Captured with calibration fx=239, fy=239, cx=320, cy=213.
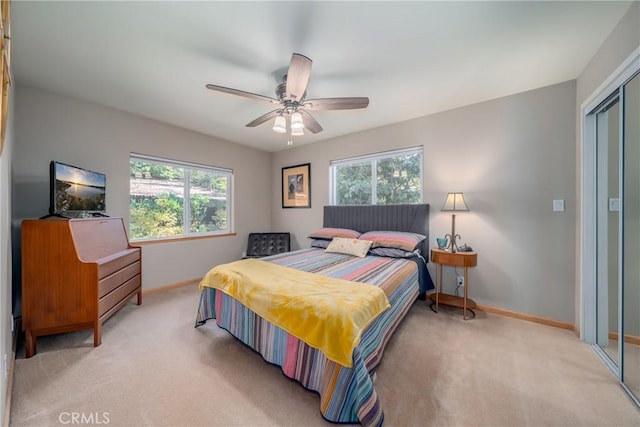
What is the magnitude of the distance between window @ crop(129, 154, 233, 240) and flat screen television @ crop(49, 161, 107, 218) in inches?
22.4

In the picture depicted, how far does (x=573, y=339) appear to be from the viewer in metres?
2.18

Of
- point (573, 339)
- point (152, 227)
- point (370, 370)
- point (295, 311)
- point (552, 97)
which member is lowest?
point (573, 339)

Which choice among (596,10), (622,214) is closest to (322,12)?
(596,10)

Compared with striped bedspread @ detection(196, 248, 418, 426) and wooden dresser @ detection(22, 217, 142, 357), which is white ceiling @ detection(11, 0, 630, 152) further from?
striped bedspread @ detection(196, 248, 418, 426)

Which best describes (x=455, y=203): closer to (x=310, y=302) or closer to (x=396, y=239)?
(x=396, y=239)

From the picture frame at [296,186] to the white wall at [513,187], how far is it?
1.90 metres

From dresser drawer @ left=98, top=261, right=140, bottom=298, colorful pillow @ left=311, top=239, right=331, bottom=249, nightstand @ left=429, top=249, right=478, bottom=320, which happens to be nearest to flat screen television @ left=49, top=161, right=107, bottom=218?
dresser drawer @ left=98, top=261, right=140, bottom=298

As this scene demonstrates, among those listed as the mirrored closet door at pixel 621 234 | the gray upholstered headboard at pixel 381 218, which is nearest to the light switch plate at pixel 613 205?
the mirrored closet door at pixel 621 234

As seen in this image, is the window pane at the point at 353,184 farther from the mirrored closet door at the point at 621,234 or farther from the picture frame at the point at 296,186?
the mirrored closet door at the point at 621,234

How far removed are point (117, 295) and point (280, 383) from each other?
6.27 ft

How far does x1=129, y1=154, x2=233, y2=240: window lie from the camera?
330 cm

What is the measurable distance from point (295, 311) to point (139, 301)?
8.21 feet

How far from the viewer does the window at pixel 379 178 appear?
340 cm

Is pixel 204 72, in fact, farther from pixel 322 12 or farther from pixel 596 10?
pixel 596 10
